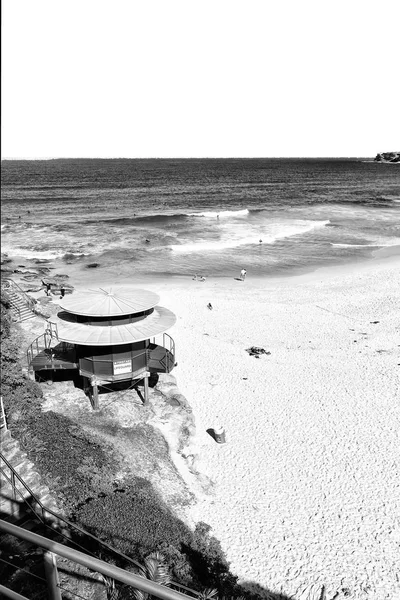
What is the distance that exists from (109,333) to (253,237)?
4279cm

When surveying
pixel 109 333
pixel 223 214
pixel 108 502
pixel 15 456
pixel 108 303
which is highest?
pixel 223 214

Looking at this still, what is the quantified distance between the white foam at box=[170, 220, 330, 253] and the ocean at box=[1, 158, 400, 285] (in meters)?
0.12

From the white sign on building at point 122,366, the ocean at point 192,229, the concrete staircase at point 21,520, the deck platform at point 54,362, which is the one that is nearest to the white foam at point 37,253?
the ocean at point 192,229

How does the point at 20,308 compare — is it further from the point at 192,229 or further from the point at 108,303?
the point at 192,229

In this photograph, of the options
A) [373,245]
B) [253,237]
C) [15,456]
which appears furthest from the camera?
[253,237]

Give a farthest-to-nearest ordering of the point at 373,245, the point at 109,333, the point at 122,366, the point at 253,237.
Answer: the point at 253,237
the point at 373,245
the point at 122,366
the point at 109,333

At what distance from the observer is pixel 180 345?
24.5m

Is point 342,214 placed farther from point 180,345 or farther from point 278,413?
point 278,413

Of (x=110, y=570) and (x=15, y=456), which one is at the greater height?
(x=110, y=570)

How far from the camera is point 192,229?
6144 centimetres

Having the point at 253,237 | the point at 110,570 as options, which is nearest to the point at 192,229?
the point at 253,237

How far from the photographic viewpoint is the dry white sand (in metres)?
12.1

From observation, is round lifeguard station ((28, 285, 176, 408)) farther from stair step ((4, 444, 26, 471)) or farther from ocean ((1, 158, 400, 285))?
ocean ((1, 158, 400, 285))

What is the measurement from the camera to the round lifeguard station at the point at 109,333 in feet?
51.0
